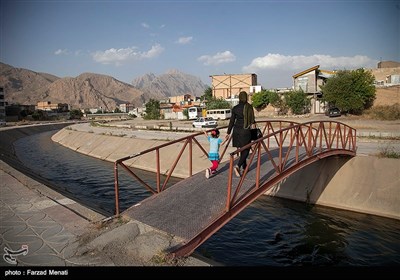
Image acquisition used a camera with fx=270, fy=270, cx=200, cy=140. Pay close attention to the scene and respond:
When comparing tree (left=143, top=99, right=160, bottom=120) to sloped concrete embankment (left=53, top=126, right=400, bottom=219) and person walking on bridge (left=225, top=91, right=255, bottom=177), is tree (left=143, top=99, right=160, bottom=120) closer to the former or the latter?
Result: sloped concrete embankment (left=53, top=126, right=400, bottom=219)

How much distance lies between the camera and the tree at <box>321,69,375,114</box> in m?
41.2

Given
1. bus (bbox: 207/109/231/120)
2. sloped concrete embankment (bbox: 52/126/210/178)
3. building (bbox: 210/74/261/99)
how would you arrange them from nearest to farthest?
sloped concrete embankment (bbox: 52/126/210/178) < bus (bbox: 207/109/231/120) < building (bbox: 210/74/261/99)

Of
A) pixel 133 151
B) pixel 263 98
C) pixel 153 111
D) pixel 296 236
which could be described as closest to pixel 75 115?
pixel 153 111

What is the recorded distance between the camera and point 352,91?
4144 cm

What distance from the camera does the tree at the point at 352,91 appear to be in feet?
135

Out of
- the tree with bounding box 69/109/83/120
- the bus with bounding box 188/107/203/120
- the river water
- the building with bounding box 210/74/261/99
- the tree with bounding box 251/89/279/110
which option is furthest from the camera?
the tree with bounding box 69/109/83/120

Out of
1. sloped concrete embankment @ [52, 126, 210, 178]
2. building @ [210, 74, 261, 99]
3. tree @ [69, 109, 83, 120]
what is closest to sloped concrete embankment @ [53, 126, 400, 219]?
sloped concrete embankment @ [52, 126, 210, 178]

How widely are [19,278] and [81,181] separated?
15431mm

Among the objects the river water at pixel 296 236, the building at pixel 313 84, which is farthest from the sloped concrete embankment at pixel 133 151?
the building at pixel 313 84

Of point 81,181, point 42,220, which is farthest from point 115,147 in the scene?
point 42,220

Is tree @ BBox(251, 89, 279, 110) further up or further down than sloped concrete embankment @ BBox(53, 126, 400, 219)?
further up

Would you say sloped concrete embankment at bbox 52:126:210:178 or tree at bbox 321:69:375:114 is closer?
sloped concrete embankment at bbox 52:126:210:178

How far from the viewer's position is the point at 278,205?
13570 millimetres

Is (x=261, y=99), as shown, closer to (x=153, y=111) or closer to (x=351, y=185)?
(x=153, y=111)
